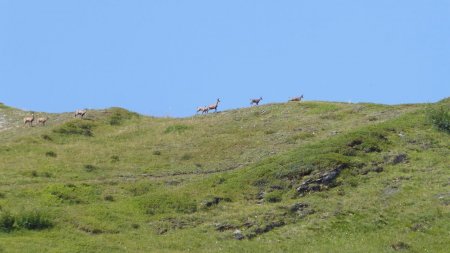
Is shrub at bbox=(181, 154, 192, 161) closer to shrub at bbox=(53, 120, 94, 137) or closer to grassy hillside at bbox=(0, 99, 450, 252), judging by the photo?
grassy hillside at bbox=(0, 99, 450, 252)

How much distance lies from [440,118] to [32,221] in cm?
3378

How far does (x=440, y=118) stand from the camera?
201 ft

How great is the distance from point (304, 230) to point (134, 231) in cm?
995

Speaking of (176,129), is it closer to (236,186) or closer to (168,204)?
(236,186)

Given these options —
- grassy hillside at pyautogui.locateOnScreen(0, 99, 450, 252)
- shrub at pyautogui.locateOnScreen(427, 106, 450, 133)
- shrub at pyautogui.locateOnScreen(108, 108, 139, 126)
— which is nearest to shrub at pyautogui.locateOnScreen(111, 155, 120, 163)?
grassy hillside at pyautogui.locateOnScreen(0, 99, 450, 252)

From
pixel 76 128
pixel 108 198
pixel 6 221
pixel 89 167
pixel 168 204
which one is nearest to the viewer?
pixel 6 221

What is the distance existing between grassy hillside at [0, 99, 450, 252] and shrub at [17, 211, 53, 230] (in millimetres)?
59

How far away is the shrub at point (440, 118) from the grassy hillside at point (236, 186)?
462 millimetres

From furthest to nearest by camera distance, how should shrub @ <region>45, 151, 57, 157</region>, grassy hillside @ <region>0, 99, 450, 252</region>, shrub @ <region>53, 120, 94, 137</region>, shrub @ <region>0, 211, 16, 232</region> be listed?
shrub @ <region>53, 120, 94, 137</region>, shrub @ <region>45, 151, 57, 157</region>, shrub @ <region>0, 211, 16, 232</region>, grassy hillside @ <region>0, 99, 450, 252</region>

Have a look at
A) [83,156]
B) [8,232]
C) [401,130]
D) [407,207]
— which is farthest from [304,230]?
[83,156]

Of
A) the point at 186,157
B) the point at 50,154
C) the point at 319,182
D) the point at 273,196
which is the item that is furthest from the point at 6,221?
the point at 186,157

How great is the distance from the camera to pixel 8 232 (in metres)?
43.4

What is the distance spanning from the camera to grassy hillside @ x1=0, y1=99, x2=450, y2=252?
41969mm

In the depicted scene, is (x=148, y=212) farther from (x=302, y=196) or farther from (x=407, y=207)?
(x=407, y=207)
